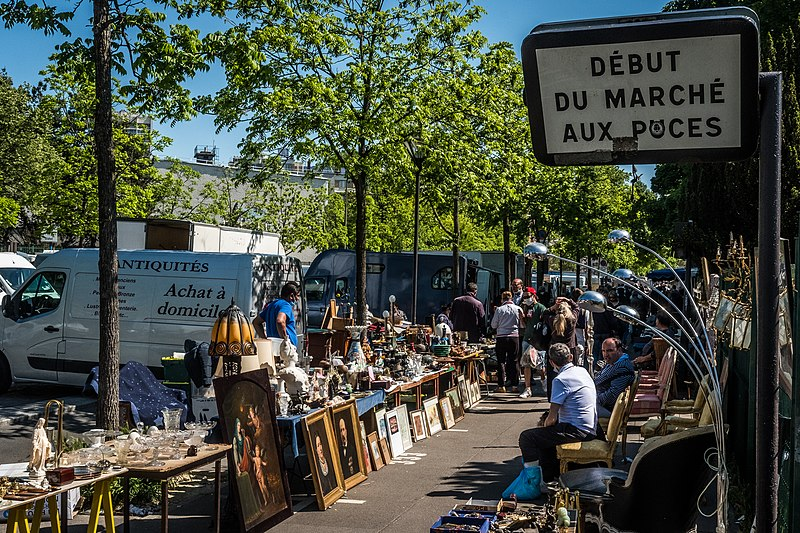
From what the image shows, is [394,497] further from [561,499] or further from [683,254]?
[683,254]

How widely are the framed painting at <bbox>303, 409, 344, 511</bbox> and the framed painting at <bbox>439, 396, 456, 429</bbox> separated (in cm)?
419

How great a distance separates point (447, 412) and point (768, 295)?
10.2m

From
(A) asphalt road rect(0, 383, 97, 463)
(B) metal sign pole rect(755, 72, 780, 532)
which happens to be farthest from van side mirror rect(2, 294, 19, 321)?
(B) metal sign pole rect(755, 72, 780, 532)

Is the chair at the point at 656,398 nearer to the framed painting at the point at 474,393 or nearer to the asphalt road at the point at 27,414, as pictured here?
the framed painting at the point at 474,393

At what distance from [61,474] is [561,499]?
3.39 m

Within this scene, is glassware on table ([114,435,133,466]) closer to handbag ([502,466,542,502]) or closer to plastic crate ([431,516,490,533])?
plastic crate ([431,516,490,533])

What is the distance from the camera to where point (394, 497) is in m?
8.55

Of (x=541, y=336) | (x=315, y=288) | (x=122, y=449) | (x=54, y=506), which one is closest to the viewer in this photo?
(x=54, y=506)

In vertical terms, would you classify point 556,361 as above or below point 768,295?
below

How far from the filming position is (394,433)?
10586 millimetres

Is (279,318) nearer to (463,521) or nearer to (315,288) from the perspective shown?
(463,521)

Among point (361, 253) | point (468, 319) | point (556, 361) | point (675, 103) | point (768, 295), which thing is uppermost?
point (361, 253)

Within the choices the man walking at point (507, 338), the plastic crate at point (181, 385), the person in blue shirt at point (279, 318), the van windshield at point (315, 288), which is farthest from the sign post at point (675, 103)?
the van windshield at point (315, 288)

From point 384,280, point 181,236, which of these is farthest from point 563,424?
point 384,280
